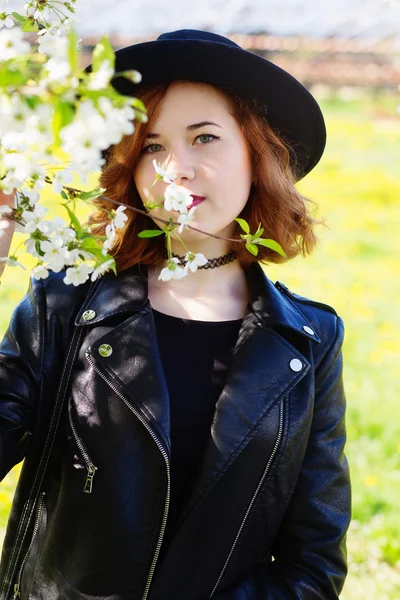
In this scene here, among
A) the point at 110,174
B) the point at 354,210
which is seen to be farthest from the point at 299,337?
the point at 354,210

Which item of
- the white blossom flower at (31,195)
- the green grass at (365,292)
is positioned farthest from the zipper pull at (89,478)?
A: the green grass at (365,292)

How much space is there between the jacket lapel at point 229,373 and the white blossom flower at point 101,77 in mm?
1084

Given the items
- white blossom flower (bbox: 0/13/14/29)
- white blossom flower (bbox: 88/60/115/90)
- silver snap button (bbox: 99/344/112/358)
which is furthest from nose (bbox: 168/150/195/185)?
white blossom flower (bbox: 88/60/115/90)

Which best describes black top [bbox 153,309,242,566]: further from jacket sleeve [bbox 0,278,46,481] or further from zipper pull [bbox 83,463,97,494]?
jacket sleeve [bbox 0,278,46,481]

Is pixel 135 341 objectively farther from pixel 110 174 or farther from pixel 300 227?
pixel 300 227

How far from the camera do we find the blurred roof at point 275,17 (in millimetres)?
9836

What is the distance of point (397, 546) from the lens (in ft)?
11.7

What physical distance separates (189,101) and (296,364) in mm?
698

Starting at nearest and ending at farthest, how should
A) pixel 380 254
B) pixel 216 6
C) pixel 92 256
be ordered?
pixel 92 256
pixel 380 254
pixel 216 6

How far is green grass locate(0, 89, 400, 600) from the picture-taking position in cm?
362

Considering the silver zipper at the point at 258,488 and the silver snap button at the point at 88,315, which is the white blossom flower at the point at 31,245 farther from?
the silver zipper at the point at 258,488

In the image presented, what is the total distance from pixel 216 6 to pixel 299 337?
9198mm

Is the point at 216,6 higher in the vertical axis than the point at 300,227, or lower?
higher

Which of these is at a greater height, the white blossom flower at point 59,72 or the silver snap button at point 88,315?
the white blossom flower at point 59,72
